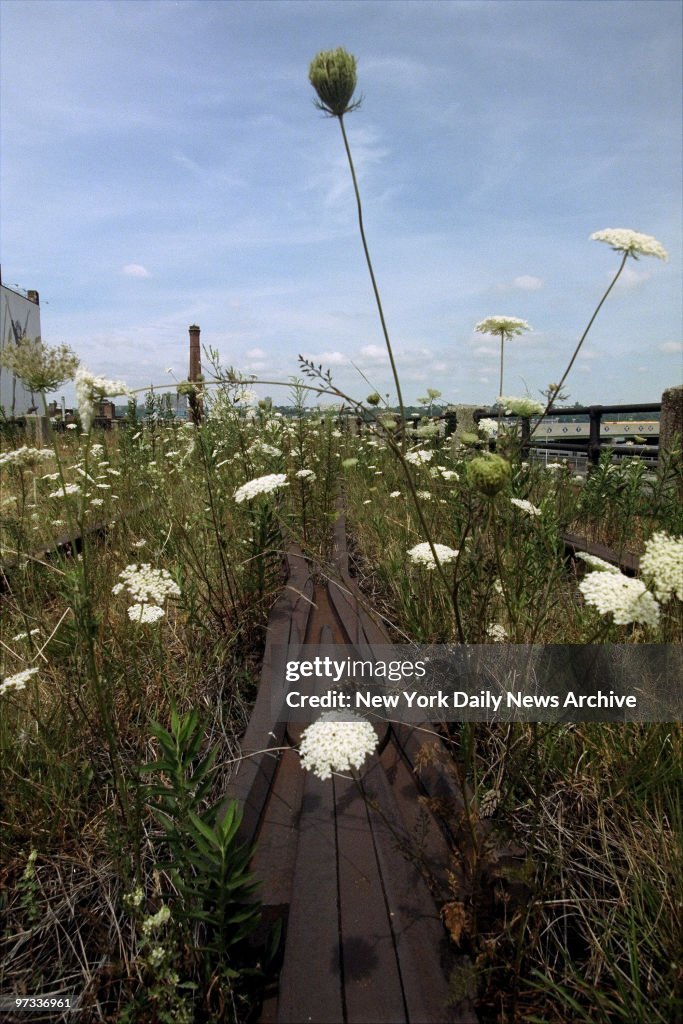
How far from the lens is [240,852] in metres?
1.63

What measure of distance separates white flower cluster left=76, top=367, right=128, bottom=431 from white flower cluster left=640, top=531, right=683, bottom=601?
5.21 feet

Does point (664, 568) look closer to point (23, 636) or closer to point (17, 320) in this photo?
point (23, 636)

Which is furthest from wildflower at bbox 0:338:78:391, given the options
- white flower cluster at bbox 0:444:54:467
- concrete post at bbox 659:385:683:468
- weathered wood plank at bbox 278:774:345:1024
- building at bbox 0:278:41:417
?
building at bbox 0:278:41:417

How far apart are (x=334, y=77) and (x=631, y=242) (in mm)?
952

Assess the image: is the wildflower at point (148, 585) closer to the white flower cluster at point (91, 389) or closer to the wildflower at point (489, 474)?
the white flower cluster at point (91, 389)

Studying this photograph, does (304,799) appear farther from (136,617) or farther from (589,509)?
(589,509)

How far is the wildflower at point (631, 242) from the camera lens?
1677 mm

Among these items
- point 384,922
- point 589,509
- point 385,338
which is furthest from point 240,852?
point 589,509

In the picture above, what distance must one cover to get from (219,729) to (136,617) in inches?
32.2

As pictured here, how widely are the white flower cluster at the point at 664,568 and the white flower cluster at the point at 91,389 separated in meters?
1.59

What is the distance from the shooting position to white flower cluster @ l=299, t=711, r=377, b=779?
1428 millimetres

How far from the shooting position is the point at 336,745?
147 cm

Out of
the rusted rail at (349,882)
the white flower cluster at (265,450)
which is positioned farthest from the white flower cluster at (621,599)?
the white flower cluster at (265,450)

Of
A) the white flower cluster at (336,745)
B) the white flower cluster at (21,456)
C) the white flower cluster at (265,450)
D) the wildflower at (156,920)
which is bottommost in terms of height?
the wildflower at (156,920)
